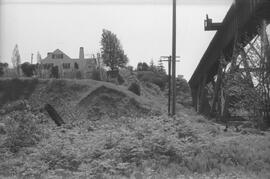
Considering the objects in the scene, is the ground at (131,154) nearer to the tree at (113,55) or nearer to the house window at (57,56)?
the tree at (113,55)

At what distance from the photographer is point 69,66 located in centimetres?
7706

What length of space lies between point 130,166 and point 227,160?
2649 millimetres

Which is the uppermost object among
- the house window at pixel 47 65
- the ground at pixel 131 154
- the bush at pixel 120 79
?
the house window at pixel 47 65

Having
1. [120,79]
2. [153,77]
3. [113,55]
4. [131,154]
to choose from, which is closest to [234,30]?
[131,154]

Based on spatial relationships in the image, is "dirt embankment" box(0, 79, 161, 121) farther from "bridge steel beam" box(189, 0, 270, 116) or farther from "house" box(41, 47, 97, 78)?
"bridge steel beam" box(189, 0, 270, 116)

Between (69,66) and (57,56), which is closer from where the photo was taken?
(57,56)

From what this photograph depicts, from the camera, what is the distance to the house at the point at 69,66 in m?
71.7

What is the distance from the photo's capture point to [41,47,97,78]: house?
235ft

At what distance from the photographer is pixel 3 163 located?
42.8 feet

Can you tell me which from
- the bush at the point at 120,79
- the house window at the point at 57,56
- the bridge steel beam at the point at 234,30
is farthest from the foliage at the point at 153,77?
the bridge steel beam at the point at 234,30

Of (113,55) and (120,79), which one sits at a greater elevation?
(113,55)

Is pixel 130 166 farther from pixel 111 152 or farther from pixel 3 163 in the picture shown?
pixel 3 163

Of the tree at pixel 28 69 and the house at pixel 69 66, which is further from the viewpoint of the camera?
the tree at pixel 28 69

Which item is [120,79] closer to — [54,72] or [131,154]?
[54,72]
